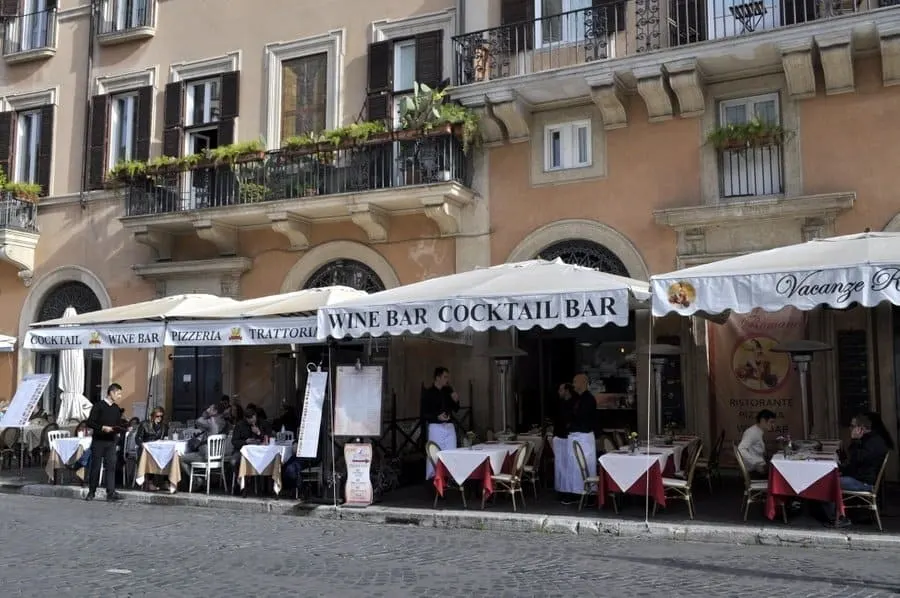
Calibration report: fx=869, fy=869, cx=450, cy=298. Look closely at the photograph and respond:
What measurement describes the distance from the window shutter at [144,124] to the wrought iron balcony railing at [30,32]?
2948mm

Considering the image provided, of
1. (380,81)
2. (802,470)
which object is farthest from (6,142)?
(802,470)

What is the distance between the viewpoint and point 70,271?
17578 millimetres

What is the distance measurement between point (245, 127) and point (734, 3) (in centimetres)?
871

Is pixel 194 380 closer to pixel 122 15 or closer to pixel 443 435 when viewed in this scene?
pixel 443 435

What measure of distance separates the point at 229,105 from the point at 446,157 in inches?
199

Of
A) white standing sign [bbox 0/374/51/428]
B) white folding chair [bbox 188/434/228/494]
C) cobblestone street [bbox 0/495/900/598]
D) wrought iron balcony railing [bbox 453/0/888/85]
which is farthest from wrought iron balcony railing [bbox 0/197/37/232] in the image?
wrought iron balcony railing [bbox 453/0/888/85]

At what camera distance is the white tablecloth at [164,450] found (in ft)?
39.3

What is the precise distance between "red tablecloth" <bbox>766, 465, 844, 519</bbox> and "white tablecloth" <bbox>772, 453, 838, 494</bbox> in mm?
39

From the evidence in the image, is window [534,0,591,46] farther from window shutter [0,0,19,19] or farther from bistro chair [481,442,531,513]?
window shutter [0,0,19,19]

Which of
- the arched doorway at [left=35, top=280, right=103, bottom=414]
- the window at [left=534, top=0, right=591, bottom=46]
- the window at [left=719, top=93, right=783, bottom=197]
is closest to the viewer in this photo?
the window at [left=719, top=93, right=783, bottom=197]

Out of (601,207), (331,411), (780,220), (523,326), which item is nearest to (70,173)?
(331,411)

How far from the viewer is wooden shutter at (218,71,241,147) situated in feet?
52.8

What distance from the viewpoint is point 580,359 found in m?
13.9

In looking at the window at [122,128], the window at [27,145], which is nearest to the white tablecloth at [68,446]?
the window at [122,128]
